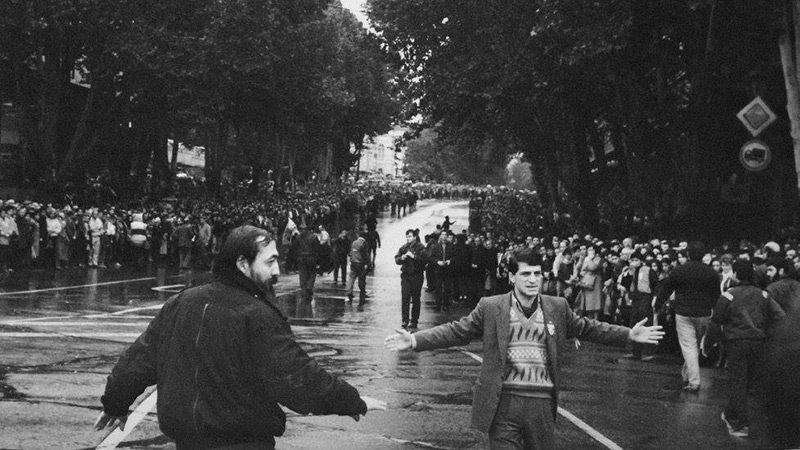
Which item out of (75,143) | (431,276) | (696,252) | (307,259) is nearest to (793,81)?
(696,252)

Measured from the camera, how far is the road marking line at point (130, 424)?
976cm

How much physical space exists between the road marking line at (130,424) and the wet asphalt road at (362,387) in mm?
75

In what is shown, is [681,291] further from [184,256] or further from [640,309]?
[184,256]

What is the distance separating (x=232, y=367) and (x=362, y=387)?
27.0 ft

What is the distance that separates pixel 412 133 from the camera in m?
52.3

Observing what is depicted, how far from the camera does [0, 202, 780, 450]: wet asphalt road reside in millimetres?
10566

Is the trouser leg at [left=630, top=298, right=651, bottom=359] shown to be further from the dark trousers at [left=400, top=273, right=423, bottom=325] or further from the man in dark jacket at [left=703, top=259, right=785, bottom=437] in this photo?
the man in dark jacket at [left=703, top=259, right=785, bottom=437]

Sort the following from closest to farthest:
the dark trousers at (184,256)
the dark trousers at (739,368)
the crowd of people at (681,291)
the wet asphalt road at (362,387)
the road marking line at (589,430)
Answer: the wet asphalt road at (362,387), the road marking line at (589,430), the crowd of people at (681,291), the dark trousers at (739,368), the dark trousers at (184,256)

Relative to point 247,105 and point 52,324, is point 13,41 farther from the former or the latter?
point 52,324

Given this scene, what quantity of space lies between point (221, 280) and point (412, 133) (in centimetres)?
4680

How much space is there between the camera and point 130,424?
10688 millimetres

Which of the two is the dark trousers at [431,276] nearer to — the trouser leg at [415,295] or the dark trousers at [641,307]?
the trouser leg at [415,295]

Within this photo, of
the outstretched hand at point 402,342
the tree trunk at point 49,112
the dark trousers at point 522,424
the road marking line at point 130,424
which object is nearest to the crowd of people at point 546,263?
the dark trousers at point 522,424

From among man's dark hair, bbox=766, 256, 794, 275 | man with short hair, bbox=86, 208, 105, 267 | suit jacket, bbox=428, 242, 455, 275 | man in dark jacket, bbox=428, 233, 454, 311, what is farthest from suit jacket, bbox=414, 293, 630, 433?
man with short hair, bbox=86, 208, 105, 267
